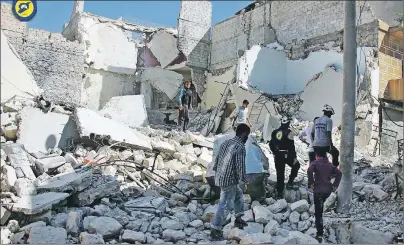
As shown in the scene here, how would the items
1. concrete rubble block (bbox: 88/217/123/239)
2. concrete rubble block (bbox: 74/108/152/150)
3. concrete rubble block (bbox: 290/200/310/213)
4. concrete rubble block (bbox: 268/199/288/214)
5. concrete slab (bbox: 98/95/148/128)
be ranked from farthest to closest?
concrete slab (bbox: 98/95/148/128)
concrete rubble block (bbox: 74/108/152/150)
concrete rubble block (bbox: 268/199/288/214)
concrete rubble block (bbox: 290/200/310/213)
concrete rubble block (bbox: 88/217/123/239)

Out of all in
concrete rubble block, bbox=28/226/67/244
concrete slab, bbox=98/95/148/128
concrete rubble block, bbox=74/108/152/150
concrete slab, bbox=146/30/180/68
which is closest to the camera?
concrete rubble block, bbox=28/226/67/244

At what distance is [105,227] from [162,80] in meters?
14.1

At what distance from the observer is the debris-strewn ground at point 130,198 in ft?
13.9

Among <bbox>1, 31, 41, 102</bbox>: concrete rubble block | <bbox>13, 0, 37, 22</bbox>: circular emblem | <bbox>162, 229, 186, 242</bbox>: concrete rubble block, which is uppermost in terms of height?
<bbox>13, 0, 37, 22</bbox>: circular emblem

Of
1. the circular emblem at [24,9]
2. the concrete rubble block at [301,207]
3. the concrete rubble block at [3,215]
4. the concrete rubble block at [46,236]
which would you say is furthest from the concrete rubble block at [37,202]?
the concrete rubble block at [301,207]

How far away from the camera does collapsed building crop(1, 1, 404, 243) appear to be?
4547 mm

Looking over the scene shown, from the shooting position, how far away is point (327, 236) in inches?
177

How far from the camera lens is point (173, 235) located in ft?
14.3

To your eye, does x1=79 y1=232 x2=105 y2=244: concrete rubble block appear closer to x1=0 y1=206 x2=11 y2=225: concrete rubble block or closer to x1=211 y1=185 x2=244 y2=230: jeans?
x1=0 y1=206 x2=11 y2=225: concrete rubble block

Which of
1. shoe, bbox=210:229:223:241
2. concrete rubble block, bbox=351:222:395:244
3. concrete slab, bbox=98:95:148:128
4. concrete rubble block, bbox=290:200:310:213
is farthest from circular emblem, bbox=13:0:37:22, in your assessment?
concrete slab, bbox=98:95:148:128

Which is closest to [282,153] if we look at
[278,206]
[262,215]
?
[278,206]

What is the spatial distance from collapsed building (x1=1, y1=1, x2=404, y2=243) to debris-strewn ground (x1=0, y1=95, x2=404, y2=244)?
21 millimetres

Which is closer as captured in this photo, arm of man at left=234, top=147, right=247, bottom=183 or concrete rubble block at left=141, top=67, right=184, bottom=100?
arm of man at left=234, top=147, right=247, bottom=183

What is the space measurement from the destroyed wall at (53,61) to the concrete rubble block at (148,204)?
994 centimetres
